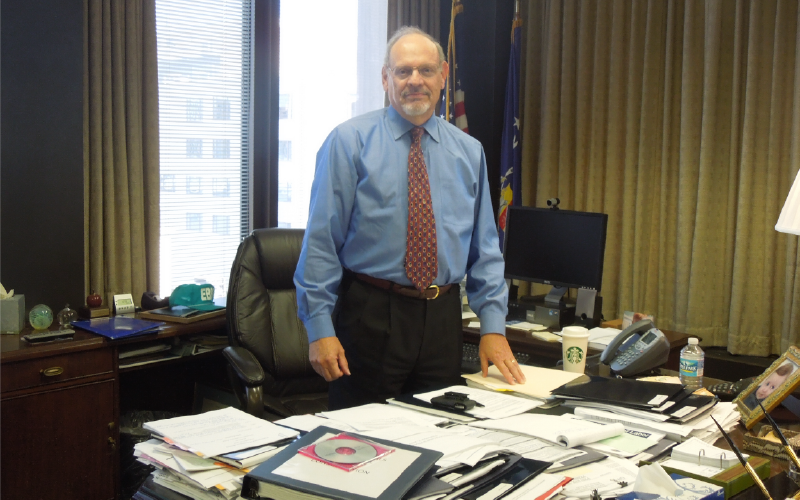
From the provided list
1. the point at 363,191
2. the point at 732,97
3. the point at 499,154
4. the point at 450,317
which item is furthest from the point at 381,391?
the point at 499,154

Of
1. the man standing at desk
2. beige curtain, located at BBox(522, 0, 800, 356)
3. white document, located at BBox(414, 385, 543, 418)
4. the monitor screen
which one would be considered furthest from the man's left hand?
beige curtain, located at BBox(522, 0, 800, 356)

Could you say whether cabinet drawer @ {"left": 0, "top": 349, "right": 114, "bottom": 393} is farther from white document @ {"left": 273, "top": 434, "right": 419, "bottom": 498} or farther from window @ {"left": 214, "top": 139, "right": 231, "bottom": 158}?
white document @ {"left": 273, "top": 434, "right": 419, "bottom": 498}

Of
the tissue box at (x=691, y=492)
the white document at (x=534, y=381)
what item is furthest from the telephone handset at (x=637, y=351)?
the tissue box at (x=691, y=492)

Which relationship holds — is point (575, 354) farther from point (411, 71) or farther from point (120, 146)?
point (120, 146)

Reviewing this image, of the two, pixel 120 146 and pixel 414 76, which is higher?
pixel 414 76

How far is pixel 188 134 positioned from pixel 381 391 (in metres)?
1.89

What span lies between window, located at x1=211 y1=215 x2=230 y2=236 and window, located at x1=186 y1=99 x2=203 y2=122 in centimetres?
48

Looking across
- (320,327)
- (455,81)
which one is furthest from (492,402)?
(455,81)

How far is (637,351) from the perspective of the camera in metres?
1.90

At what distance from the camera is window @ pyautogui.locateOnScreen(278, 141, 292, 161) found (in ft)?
11.7

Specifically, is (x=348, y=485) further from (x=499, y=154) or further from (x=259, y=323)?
(x=499, y=154)

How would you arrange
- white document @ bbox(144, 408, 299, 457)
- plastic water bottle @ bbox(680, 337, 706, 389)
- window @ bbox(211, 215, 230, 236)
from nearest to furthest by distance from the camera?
white document @ bbox(144, 408, 299, 457)
plastic water bottle @ bbox(680, 337, 706, 389)
window @ bbox(211, 215, 230, 236)

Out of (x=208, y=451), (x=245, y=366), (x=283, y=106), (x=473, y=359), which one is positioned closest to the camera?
(x=208, y=451)

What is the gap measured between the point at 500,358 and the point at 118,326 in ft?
5.03
